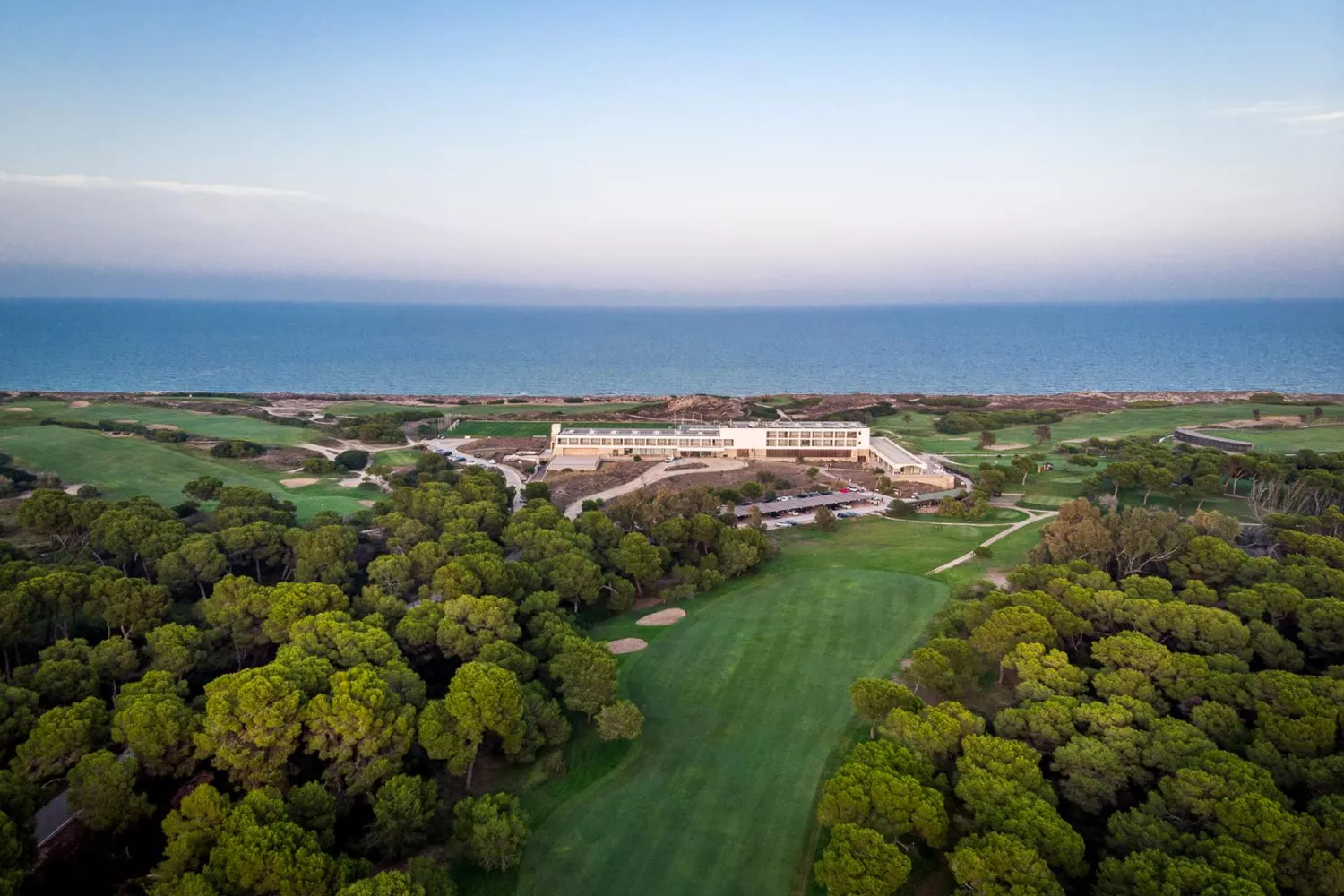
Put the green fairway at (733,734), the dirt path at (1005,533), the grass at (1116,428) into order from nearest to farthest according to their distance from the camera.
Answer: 1. the green fairway at (733,734)
2. the dirt path at (1005,533)
3. the grass at (1116,428)

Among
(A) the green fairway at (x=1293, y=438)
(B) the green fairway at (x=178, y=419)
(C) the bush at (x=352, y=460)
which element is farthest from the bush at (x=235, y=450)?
(A) the green fairway at (x=1293, y=438)

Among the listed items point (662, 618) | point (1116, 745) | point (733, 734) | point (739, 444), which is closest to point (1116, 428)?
point (739, 444)

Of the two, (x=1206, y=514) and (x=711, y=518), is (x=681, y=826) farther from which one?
(x=1206, y=514)

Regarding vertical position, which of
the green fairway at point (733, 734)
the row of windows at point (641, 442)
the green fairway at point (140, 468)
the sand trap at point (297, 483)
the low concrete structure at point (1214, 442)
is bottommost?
the green fairway at point (733, 734)

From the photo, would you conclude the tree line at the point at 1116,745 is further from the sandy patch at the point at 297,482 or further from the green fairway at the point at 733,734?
the sandy patch at the point at 297,482

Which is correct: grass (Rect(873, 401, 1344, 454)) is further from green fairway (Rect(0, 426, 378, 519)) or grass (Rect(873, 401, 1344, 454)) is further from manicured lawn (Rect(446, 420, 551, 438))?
green fairway (Rect(0, 426, 378, 519))

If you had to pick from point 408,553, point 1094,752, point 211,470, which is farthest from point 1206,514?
point 211,470
